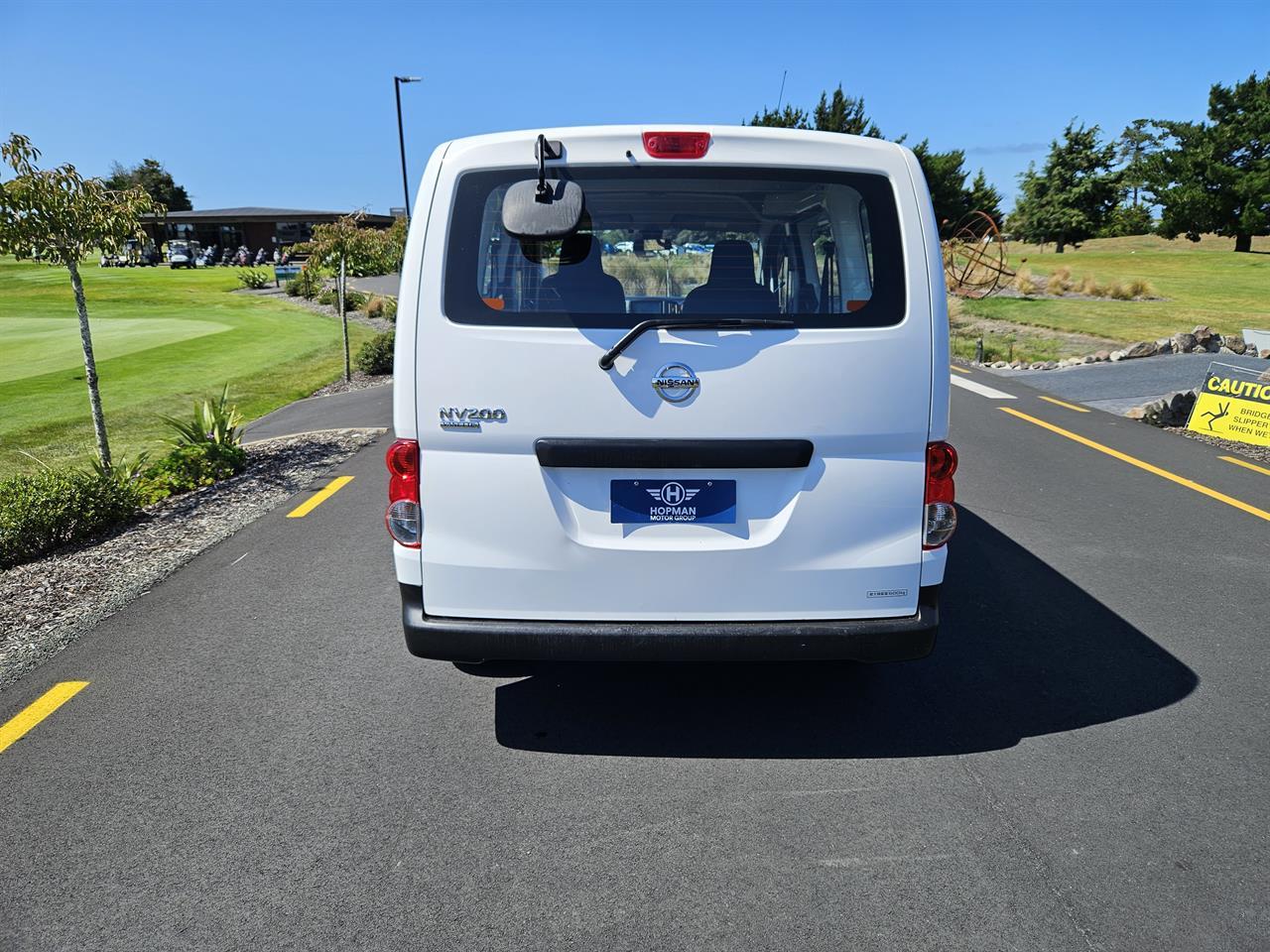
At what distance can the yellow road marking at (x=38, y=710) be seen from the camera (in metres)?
3.71

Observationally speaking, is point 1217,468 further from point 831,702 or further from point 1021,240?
point 1021,240

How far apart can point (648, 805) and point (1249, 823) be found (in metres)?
1.98

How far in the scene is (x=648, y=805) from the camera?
10.5ft

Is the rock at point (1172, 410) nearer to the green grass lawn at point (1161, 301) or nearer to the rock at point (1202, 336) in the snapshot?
the rock at point (1202, 336)

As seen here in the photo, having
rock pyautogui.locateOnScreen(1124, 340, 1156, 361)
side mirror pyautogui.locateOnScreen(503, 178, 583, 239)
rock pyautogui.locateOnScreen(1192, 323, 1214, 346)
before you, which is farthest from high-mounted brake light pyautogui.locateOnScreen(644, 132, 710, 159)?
rock pyautogui.locateOnScreen(1192, 323, 1214, 346)

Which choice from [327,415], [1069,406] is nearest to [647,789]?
[1069,406]

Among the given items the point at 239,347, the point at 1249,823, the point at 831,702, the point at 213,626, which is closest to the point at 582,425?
the point at 831,702

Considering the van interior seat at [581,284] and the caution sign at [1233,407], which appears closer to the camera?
the van interior seat at [581,284]

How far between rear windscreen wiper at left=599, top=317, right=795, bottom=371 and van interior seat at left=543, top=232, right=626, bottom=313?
0.14 m

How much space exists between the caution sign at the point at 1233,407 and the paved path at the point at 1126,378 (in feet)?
4.84

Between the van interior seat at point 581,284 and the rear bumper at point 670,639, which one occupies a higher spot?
the van interior seat at point 581,284

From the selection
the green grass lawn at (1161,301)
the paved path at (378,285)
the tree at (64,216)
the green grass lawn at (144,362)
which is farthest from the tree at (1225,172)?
the tree at (64,216)

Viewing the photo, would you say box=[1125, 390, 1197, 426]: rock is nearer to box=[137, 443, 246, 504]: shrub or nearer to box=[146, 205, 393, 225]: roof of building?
box=[137, 443, 246, 504]: shrub

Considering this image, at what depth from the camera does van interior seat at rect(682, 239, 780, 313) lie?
3.14 m
